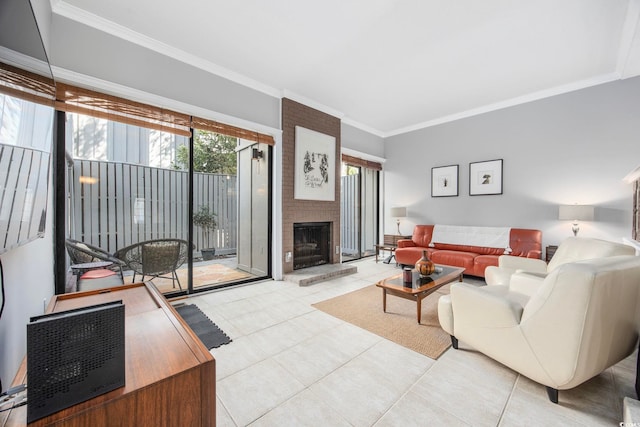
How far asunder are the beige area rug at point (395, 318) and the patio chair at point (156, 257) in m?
1.89

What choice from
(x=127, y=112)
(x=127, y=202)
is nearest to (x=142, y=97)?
(x=127, y=112)

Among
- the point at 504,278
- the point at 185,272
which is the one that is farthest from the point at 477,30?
the point at 185,272

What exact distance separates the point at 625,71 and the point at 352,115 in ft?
12.5

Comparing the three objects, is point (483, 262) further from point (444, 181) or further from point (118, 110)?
point (118, 110)

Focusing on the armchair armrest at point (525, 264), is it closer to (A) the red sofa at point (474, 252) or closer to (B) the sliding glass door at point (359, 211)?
(A) the red sofa at point (474, 252)

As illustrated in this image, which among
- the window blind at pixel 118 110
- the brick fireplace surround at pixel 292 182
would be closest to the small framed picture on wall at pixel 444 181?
the brick fireplace surround at pixel 292 182

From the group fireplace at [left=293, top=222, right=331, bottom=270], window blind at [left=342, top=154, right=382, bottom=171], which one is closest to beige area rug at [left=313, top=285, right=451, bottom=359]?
fireplace at [left=293, top=222, right=331, bottom=270]

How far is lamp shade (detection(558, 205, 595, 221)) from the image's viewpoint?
11.5ft

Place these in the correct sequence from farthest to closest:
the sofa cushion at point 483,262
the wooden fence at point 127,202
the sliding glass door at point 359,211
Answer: the sliding glass door at point 359,211, the sofa cushion at point 483,262, the wooden fence at point 127,202

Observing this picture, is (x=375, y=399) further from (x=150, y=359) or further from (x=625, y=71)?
(x=625, y=71)

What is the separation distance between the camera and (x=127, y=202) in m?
3.04

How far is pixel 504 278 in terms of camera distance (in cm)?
275

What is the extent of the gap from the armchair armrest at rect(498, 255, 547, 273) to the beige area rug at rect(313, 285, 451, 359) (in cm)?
89

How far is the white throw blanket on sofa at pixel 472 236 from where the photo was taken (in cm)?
437
